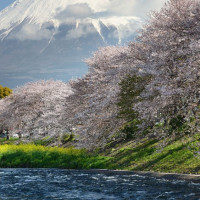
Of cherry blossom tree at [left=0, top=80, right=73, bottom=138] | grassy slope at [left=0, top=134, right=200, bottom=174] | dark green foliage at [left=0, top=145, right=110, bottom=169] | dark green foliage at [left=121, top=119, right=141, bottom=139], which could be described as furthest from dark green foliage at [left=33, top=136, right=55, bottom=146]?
dark green foliage at [left=121, top=119, right=141, bottom=139]

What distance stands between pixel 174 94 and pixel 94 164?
10.2 meters

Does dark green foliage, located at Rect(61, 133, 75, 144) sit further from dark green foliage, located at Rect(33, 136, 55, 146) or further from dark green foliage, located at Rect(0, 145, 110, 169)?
dark green foliage, located at Rect(0, 145, 110, 169)

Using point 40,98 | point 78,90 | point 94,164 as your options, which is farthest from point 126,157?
point 40,98

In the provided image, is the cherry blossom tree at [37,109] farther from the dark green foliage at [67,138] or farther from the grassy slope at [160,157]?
the grassy slope at [160,157]

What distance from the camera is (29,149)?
36.5 metres

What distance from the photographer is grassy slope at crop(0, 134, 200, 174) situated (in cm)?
2439

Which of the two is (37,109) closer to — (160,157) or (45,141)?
(45,141)

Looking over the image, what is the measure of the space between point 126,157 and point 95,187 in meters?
9.28

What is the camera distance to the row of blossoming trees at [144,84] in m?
22.8

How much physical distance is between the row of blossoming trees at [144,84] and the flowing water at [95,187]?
4242mm

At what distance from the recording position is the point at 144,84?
28.5 m

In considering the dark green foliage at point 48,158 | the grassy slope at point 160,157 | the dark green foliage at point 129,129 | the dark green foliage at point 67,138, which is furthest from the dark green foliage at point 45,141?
the grassy slope at point 160,157

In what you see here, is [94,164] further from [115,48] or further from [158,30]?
[115,48]

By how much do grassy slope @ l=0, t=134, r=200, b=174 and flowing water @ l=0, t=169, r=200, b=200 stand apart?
2.50m
